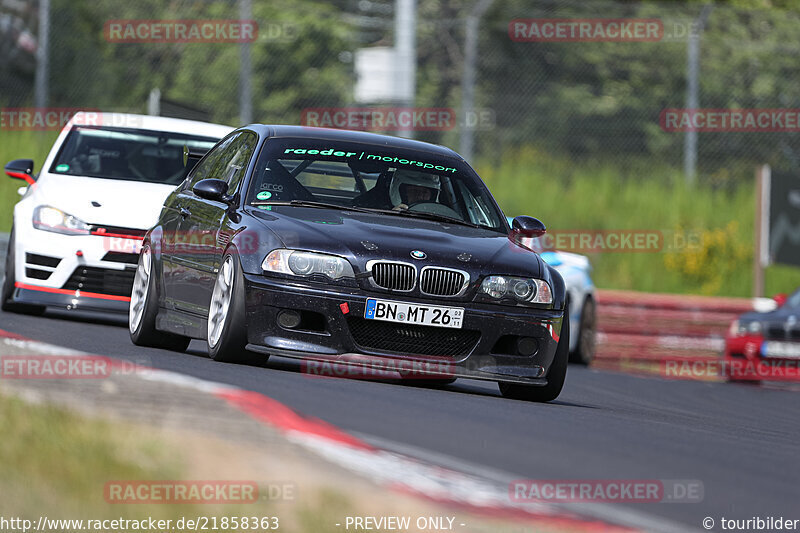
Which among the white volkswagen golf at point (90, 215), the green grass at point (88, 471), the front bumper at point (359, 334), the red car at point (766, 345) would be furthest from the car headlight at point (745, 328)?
the green grass at point (88, 471)

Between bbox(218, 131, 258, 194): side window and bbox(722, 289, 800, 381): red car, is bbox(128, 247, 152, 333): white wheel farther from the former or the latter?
Result: bbox(722, 289, 800, 381): red car

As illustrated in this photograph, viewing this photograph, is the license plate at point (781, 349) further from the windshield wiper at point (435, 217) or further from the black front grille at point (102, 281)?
the windshield wiper at point (435, 217)

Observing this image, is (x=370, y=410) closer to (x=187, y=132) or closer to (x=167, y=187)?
(x=167, y=187)

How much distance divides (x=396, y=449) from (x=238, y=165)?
14.7 feet

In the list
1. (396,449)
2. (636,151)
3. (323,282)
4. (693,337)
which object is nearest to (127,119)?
(323,282)

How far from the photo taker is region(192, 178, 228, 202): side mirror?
9.56 meters

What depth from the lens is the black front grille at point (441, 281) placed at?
8.81 m

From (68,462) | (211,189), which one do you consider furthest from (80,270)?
(68,462)

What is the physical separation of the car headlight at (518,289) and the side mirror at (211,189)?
1.77m

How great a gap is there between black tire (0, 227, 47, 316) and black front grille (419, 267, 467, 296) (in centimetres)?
534

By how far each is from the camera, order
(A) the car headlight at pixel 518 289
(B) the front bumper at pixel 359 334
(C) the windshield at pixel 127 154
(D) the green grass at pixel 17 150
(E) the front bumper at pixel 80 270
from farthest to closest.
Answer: (D) the green grass at pixel 17 150 → (C) the windshield at pixel 127 154 → (E) the front bumper at pixel 80 270 → (A) the car headlight at pixel 518 289 → (B) the front bumper at pixel 359 334

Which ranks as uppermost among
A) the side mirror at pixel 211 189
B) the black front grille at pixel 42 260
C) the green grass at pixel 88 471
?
the side mirror at pixel 211 189

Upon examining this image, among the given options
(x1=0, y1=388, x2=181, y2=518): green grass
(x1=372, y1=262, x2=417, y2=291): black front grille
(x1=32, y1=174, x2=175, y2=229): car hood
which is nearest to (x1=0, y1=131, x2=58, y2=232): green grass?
(x1=32, y1=174, x2=175, y2=229): car hood

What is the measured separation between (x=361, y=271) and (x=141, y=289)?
235cm
